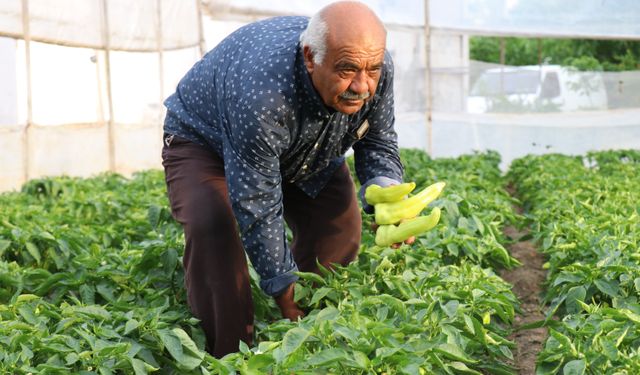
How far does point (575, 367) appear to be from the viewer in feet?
9.57

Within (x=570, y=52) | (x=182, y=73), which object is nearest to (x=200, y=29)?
(x=182, y=73)

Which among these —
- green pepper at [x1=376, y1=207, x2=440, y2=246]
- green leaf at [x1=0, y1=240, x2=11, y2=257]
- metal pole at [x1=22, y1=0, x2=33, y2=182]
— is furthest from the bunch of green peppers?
metal pole at [x1=22, y1=0, x2=33, y2=182]

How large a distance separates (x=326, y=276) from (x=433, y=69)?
11167 mm

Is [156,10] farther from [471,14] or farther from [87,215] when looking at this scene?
[87,215]

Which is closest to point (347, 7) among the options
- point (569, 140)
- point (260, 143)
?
point (260, 143)

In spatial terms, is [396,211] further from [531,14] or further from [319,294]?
[531,14]

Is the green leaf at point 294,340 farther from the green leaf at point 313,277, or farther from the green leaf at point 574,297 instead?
the green leaf at point 574,297

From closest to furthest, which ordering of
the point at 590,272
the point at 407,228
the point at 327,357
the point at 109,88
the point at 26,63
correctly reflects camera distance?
1. the point at 327,357
2. the point at 407,228
3. the point at 590,272
4. the point at 26,63
5. the point at 109,88

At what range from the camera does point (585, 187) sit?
7.30 m

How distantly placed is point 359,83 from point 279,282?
0.84m

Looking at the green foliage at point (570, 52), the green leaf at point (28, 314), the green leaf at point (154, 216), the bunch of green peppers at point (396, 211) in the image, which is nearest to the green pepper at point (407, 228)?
the bunch of green peppers at point (396, 211)

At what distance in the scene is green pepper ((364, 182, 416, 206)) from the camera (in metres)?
3.63

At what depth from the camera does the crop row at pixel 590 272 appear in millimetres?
3033

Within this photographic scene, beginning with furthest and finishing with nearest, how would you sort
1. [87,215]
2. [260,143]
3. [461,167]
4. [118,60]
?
[118,60] < [461,167] < [87,215] < [260,143]
